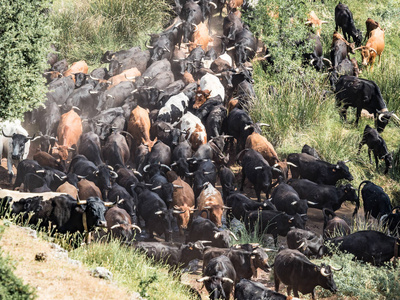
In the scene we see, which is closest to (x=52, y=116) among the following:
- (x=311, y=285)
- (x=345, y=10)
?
(x=311, y=285)

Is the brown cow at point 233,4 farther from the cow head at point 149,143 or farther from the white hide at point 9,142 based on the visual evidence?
the white hide at point 9,142

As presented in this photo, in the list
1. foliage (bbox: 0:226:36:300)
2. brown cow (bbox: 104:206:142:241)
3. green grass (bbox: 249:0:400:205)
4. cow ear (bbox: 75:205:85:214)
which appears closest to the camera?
foliage (bbox: 0:226:36:300)

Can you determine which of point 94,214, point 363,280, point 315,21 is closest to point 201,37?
point 315,21

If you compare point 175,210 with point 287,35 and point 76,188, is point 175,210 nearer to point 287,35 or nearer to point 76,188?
point 76,188

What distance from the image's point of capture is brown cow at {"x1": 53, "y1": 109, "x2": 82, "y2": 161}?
17.3 m

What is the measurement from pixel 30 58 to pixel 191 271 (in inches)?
203

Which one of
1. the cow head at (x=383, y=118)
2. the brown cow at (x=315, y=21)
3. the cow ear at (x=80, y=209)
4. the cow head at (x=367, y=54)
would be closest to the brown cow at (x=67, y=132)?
the cow ear at (x=80, y=209)

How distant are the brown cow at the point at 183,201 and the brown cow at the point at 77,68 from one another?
26.7ft

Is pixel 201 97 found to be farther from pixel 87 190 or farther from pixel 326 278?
pixel 326 278

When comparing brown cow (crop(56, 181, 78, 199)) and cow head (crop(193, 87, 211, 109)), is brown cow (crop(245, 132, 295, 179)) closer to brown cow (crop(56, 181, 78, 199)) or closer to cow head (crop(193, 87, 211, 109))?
cow head (crop(193, 87, 211, 109))

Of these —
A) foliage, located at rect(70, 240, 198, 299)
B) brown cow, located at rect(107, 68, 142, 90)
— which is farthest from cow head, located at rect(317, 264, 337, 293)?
brown cow, located at rect(107, 68, 142, 90)

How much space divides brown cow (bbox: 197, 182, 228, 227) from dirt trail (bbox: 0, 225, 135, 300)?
15.5 ft

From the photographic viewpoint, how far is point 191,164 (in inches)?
653

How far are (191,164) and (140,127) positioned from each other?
2582 mm
